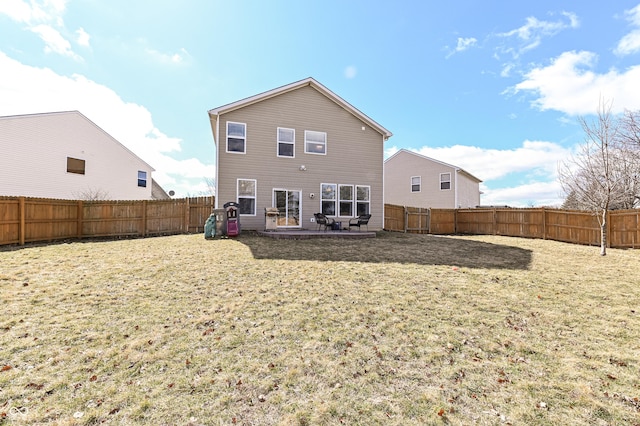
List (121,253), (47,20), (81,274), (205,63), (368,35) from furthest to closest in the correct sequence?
(368,35) < (205,63) < (47,20) < (121,253) < (81,274)

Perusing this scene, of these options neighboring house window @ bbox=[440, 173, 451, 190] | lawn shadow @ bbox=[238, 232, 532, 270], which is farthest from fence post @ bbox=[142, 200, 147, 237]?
neighboring house window @ bbox=[440, 173, 451, 190]

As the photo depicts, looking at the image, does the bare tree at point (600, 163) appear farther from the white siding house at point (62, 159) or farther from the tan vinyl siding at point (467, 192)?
the white siding house at point (62, 159)

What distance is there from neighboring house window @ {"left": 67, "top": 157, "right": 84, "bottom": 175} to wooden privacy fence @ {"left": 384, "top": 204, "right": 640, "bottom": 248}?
20.2 m

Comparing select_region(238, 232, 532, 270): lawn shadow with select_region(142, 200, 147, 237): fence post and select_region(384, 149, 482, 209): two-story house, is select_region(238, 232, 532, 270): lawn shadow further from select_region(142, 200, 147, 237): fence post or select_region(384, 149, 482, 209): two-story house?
select_region(384, 149, 482, 209): two-story house

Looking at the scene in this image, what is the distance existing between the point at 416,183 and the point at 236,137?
1612 centimetres

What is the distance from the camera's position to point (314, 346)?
342 cm

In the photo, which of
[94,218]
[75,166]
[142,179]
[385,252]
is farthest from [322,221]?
[142,179]

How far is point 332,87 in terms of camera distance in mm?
14977

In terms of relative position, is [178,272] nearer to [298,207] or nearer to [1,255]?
[1,255]

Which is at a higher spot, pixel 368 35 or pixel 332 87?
pixel 368 35

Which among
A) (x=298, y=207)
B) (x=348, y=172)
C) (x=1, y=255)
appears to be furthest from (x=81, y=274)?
(x=348, y=172)

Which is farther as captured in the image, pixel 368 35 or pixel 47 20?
pixel 368 35

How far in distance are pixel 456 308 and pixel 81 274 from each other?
25.8ft

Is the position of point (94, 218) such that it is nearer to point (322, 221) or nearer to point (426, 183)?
point (322, 221)
